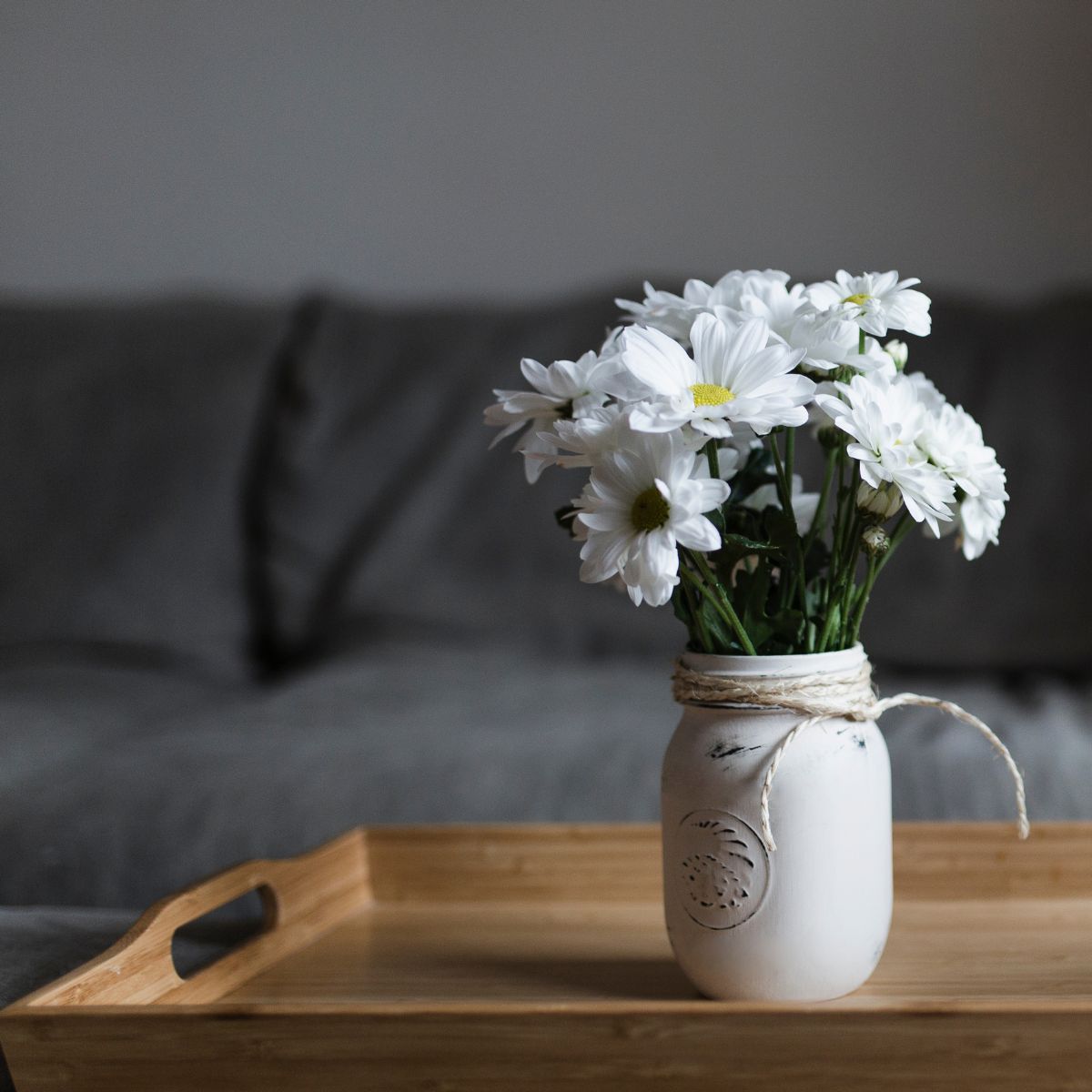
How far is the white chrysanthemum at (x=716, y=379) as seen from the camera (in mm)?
559

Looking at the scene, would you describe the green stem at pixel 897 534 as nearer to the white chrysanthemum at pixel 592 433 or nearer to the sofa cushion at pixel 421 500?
the white chrysanthemum at pixel 592 433

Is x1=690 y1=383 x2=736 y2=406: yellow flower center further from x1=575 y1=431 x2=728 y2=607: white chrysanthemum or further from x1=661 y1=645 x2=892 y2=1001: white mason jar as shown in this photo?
x1=661 y1=645 x2=892 y2=1001: white mason jar

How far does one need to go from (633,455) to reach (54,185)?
1828mm

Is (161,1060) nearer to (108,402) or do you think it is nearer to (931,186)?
(108,402)

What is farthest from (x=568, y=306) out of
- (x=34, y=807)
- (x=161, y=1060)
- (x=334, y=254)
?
(x=161, y=1060)

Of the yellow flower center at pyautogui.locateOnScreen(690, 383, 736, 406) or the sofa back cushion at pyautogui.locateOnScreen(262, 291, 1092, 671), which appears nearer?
the yellow flower center at pyautogui.locateOnScreen(690, 383, 736, 406)

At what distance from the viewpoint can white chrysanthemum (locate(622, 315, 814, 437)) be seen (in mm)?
559

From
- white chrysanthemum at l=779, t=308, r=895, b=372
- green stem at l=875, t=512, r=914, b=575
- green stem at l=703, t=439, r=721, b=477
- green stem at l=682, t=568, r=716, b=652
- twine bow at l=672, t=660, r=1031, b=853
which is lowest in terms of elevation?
twine bow at l=672, t=660, r=1031, b=853

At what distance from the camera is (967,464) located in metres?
0.61

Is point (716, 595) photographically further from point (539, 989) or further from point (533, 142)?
point (533, 142)

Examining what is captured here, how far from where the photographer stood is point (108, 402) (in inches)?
65.8

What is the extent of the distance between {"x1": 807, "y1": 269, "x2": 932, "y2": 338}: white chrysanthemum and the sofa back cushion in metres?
0.90

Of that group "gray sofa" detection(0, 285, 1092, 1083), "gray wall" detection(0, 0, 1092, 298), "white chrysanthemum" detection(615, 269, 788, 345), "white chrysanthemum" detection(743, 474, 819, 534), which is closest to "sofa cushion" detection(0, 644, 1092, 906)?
"gray sofa" detection(0, 285, 1092, 1083)

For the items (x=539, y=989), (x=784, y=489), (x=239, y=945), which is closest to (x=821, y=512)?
(x=784, y=489)
